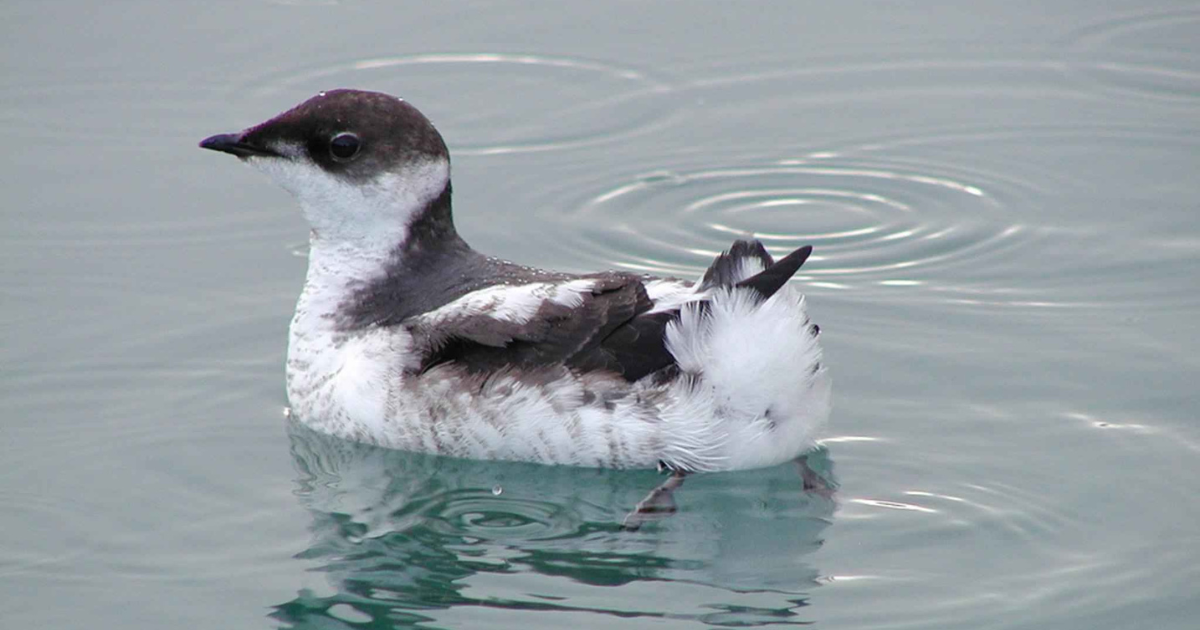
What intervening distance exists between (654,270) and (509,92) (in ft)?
7.41

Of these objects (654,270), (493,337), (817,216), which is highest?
(817,216)

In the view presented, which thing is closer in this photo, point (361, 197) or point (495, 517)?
point (495, 517)

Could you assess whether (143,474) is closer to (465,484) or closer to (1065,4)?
(465,484)

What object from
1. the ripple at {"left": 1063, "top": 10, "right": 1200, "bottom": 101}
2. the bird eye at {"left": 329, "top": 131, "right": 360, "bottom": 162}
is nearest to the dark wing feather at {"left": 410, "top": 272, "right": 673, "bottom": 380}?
the bird eye at {"left": 329, "top": 131, "right": 360, "bottom": 162}

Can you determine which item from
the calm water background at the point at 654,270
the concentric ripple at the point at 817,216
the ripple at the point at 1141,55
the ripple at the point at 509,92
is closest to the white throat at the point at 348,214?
the calm water background at the point at 654,270

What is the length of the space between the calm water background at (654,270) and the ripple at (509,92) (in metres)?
0.03

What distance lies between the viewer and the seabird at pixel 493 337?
670 cm

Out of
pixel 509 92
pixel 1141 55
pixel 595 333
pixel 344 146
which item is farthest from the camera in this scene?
pixel 1141 55

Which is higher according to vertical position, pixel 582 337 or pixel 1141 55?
pixel 1141 55

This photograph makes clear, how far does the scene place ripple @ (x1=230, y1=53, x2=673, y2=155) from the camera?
32.6 feet

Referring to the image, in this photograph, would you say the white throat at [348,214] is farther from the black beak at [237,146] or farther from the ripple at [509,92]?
the ripple at [509,92]

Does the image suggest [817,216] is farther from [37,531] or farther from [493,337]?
[37,531]

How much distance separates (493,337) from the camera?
22.5ft

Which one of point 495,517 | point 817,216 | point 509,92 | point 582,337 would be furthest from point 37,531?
point 509,92
